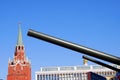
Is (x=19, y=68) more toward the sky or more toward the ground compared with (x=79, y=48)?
more toward the sky

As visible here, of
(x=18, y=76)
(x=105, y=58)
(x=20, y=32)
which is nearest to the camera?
(x=105, y=58)

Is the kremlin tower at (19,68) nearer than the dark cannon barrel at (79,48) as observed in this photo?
No

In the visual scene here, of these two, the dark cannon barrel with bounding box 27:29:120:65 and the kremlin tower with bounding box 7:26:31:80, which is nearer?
the dark cannon barrel with bounding box 27:29:120:65

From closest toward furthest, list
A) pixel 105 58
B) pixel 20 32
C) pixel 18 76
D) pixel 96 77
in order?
pixel 105 58 < pixel 18 76 < pixel 20 32 < pixel 96 77

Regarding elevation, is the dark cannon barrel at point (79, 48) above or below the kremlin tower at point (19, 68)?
below

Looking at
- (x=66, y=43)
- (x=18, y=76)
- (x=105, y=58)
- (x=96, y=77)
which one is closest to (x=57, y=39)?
(x=66, y=43)

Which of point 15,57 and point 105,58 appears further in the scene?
point 15,57

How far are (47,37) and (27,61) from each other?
148 metres

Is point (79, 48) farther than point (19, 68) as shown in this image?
No

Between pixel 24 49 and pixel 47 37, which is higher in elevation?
pixel 24 49

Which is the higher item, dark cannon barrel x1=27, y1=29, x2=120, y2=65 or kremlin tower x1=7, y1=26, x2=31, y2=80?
kremlin tower x1=7, y1=26, x2=31, y2=80

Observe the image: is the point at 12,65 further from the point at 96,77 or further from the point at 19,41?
the point at 96,77

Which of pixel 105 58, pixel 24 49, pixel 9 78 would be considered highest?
pixel 24 49

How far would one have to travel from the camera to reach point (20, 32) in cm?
16488
